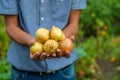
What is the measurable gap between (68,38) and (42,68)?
30 centimetres

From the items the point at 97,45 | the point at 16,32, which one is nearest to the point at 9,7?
the point at 16,32

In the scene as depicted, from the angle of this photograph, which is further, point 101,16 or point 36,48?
point 101,16

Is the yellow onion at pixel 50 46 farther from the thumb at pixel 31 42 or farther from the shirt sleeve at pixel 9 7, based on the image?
the shirt sleeve at pixel 9 7

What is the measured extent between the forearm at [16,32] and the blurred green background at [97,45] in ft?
4.29

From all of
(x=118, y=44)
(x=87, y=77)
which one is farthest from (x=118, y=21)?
(x=87, y=77)

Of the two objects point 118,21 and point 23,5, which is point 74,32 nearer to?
point 23,5

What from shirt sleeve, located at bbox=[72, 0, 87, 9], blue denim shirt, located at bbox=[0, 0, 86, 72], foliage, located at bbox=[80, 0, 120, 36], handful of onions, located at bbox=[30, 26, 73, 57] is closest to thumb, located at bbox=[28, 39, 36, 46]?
handful of onions, located at bbox=[30, 26, 73, 57]

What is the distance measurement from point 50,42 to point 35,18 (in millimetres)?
345

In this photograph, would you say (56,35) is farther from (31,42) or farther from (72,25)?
(72,25)

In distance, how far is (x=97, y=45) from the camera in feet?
17.7

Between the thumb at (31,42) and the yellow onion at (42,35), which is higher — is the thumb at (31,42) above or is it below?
below

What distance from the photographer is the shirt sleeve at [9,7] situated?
269 centimetres

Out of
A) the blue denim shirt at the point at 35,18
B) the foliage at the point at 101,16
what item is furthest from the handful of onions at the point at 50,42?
the foliage at the point at 101,16

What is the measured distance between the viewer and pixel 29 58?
109 inches
